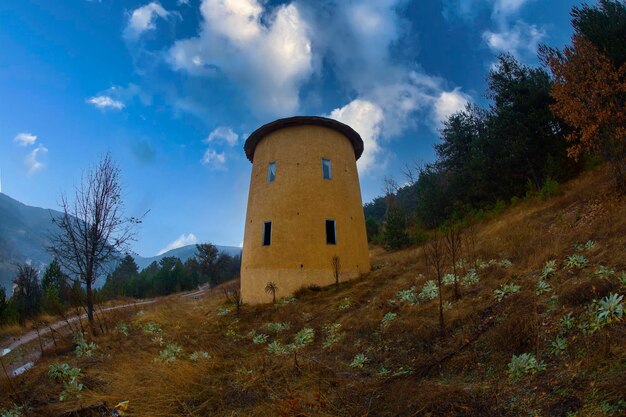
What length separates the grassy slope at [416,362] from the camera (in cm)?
392

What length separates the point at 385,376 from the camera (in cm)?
562

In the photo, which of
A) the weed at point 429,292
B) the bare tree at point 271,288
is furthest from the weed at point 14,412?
the bare tree at point 271,288

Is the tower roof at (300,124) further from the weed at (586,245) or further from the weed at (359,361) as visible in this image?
the weed at (359,361)

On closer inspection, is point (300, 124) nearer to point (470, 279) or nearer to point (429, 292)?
point (429, 292)

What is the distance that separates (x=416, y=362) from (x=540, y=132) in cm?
2284

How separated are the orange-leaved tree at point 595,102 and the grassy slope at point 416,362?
106 inches

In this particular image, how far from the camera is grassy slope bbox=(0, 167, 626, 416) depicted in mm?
3922

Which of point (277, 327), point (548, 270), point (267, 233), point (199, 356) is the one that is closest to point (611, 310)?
point (548, 270)

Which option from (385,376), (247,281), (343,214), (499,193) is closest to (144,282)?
(247,281)

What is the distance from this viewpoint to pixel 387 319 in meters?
8.38

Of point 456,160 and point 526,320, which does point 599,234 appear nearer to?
point 526,320

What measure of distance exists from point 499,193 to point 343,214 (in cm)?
1484

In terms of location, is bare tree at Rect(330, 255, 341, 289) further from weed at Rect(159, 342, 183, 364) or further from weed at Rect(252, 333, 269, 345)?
weed at Rect(159, 342, 183, 364)

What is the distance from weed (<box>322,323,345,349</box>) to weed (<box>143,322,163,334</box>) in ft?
21.3
